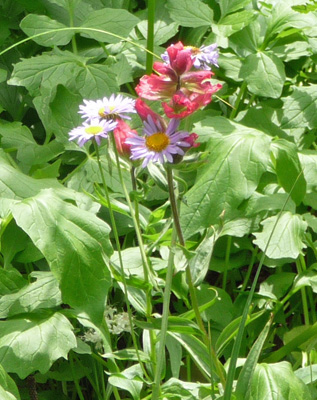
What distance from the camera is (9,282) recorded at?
1372mm

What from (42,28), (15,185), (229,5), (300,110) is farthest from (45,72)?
(300,110)

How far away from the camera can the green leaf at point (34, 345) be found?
120 cm

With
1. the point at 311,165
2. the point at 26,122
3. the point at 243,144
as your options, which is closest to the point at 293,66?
the point at 311,165

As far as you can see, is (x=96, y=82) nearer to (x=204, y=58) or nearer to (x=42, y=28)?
(x=42, y=28)

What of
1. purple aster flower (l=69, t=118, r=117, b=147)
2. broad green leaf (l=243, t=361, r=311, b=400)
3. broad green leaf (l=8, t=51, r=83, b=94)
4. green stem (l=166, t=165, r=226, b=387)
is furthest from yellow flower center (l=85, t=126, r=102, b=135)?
broad green leaf (l=8, t=51, r=83, b=94)

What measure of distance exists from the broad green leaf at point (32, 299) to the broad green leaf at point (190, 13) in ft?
2.45

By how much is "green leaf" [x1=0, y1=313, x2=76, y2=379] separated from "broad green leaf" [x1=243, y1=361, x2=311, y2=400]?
0.32 metres

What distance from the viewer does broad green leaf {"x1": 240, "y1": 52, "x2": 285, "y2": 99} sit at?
1.65 m

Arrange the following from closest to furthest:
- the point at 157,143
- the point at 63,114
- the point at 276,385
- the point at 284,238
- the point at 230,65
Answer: the point at 157,143 < the point at 276,385 < the point at 284,238 < the point at 63,114 < the point at 230,65

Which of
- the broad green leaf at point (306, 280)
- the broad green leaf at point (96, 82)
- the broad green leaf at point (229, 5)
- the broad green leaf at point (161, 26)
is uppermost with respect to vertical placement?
the broad green leaf at point (229, 5)

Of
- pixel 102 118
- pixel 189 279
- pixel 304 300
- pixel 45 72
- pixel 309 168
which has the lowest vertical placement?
pixel 304 300

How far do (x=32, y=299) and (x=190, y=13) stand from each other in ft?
2.71

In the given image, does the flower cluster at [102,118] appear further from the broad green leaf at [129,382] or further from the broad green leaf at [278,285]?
the broad green leaf at [278,285]

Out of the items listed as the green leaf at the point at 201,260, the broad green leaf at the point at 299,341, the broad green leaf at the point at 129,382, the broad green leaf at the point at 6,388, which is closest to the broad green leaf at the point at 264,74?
the broad green leaf at the point at 299,341
